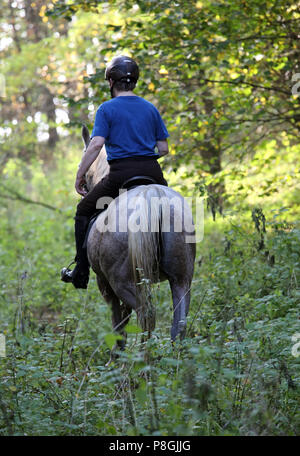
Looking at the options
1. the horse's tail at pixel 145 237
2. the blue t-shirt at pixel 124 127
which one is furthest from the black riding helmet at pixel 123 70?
the horse's tail at pixel 145 237

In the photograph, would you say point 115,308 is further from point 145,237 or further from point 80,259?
point 145,237

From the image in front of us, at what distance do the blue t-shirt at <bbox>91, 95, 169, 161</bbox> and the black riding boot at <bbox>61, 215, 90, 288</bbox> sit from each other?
0.72m

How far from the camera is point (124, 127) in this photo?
5262 millimetres

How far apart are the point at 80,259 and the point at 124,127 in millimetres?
1435

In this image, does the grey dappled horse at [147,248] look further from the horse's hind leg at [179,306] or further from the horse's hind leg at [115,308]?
the horse's hind leg at [115,308]

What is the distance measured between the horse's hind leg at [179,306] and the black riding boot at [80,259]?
1.19m

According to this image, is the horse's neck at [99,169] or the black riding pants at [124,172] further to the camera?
the horse's neck at [99,169]

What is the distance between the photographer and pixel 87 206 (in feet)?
18.4

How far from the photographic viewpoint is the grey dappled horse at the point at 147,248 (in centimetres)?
461

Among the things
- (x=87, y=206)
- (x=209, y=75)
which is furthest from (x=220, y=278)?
(x=209, y=75)

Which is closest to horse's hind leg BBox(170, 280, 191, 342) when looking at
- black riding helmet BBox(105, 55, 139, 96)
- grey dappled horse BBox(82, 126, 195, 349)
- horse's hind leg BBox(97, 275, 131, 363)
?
grey dappled horse BBox(82, 126, 195, 349)

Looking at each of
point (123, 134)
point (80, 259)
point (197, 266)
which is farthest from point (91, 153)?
point (197, 266)

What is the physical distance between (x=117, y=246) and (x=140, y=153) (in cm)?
96
